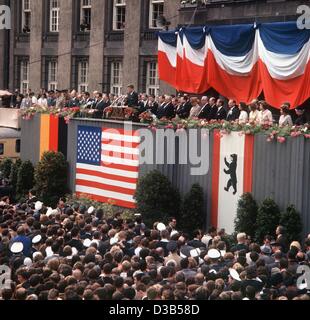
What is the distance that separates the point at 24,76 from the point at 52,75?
2.79m

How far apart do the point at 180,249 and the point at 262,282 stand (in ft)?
10.9

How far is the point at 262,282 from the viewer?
13.7 meters

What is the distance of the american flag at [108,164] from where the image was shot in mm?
24672

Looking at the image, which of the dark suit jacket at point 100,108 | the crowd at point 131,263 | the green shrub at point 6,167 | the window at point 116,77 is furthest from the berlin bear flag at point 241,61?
the window at point 116,77

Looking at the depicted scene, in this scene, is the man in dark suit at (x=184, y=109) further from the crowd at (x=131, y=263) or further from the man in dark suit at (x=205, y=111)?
the crowd at (x=131, y=263)

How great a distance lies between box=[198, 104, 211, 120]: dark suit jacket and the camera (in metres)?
24.9

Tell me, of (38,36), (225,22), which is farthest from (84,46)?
(225,22)

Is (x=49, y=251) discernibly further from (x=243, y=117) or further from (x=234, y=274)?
(x=243, y=117)

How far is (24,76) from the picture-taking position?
153ft

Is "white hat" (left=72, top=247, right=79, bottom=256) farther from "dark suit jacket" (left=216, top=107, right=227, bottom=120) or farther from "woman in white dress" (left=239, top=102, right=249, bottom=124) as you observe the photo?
"dark suit jacket" (left=216, top=107, right=227, bottom=120)

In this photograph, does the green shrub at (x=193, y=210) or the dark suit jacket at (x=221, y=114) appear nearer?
the green shrub at (x=193, y=210)

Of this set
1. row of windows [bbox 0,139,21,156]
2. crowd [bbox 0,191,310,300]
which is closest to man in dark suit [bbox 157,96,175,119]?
crowd [bbox 0,191,310,300]

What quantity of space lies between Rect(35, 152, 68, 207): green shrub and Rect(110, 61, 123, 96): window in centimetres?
1176

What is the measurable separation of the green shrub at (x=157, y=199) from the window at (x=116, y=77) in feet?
52.3
